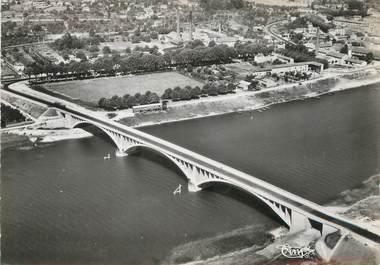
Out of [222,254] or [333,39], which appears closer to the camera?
[222,254]

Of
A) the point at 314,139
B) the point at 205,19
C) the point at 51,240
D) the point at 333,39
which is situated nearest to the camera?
the point at 51,240

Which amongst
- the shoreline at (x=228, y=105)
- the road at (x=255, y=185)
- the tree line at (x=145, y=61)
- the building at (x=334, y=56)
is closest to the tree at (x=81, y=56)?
the tree line at (x=145, y=61)

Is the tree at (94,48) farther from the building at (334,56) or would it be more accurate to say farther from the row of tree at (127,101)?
the building at (334,56)

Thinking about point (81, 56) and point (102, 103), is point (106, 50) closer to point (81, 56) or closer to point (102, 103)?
point (81, 56)

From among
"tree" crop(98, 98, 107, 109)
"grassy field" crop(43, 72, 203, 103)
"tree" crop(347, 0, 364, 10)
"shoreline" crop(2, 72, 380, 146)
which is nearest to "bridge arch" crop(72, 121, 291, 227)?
"shoreline" crop(2, 72, 380, 146)

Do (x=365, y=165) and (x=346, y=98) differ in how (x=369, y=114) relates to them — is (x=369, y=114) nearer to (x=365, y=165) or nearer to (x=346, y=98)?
(x=346, y=98)

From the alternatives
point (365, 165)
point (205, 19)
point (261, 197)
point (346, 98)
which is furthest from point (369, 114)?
point (205, 19)
